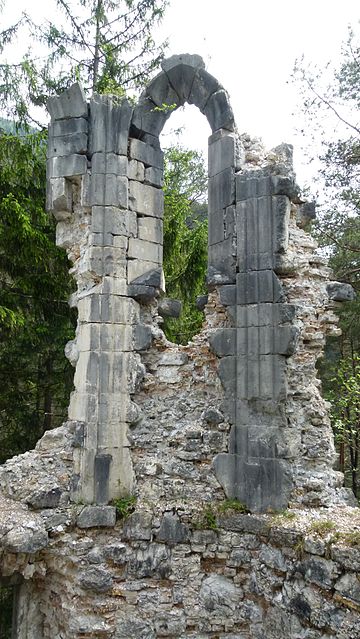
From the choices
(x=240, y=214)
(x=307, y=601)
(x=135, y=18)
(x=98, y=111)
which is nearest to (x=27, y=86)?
(x=135, y=18)

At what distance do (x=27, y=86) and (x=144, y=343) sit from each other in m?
6.54

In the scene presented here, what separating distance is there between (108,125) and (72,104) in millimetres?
594

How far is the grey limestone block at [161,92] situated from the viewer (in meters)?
7.20

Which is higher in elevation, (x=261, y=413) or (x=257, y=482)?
(x=261, y=413)

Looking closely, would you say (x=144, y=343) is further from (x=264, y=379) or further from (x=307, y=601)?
(x=307, y=601)

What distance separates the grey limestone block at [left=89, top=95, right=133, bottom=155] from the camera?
22.4ft

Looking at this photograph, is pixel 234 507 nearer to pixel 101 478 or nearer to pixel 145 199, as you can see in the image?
pixel 101 478

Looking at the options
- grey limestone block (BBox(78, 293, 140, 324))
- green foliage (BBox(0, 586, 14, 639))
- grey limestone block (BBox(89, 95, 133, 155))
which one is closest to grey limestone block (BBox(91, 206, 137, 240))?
grey limestone block (BBox(78, 293, 140, 324))

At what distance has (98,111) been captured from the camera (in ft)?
22.6

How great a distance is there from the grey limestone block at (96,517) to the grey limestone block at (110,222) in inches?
126

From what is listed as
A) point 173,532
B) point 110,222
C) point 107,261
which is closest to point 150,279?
point 107,261

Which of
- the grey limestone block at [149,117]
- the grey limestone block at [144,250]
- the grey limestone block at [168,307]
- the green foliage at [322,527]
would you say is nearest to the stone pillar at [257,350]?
the green foliage at [322,527]

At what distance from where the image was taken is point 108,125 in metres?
6.85

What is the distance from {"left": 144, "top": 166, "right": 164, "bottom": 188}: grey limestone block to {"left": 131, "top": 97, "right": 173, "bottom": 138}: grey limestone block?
52 cm
